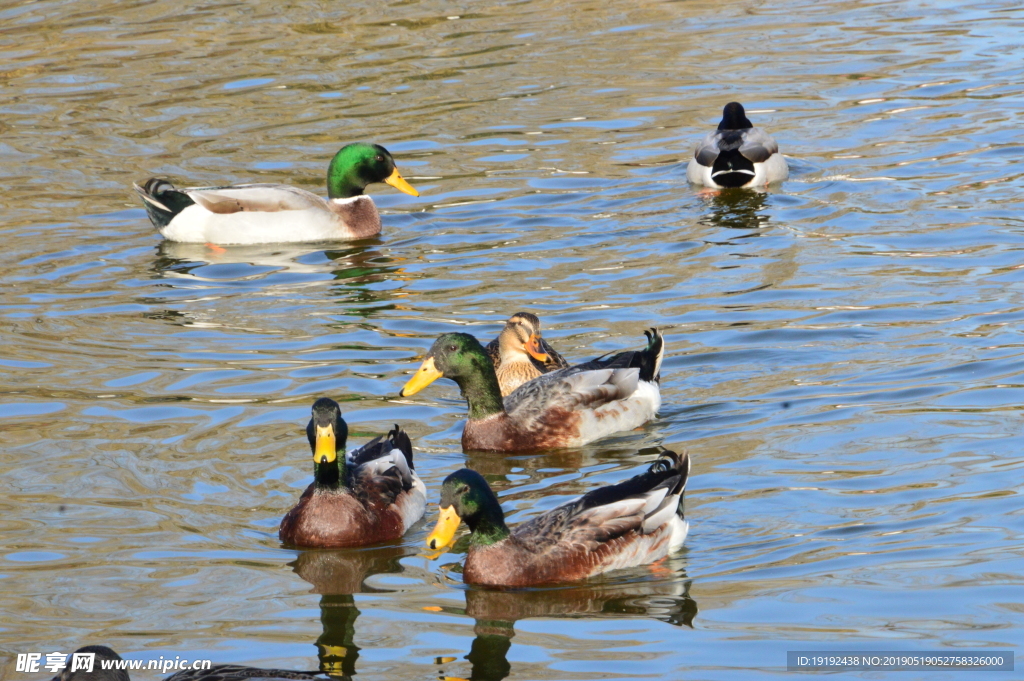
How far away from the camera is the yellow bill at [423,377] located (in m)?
9.91

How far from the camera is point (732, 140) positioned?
51.5ft

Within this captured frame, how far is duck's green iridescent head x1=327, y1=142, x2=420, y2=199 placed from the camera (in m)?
15.8

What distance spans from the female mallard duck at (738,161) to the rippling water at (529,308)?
0.24 m

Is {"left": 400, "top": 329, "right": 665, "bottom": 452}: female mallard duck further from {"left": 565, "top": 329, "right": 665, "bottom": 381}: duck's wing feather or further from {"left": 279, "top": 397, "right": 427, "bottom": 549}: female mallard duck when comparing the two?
{"left": 279, "top": 397, "right": 427, "bottom": 549}: female mallard duck

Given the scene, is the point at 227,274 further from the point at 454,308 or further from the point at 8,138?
the point at 8,138

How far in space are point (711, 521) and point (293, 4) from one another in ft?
58.5

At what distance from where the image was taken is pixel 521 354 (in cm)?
1096

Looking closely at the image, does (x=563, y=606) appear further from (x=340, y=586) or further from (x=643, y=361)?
(x=643, y=361)

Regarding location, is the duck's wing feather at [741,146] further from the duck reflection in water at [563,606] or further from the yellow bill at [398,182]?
the duck reflection in water at [563,606]

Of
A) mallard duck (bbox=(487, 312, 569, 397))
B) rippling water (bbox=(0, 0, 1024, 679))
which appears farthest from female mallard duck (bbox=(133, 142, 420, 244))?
mallard duck (bbox=(487, 312, 569, 397))

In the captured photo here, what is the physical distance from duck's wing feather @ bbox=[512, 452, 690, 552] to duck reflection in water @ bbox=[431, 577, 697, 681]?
0.23 metres

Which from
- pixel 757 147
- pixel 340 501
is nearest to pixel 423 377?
pixel 340 501

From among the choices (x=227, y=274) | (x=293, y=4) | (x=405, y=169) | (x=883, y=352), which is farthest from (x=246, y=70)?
(x=883, y=352)
